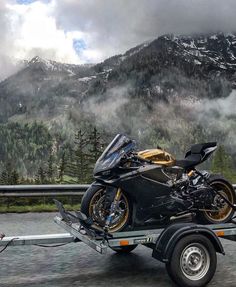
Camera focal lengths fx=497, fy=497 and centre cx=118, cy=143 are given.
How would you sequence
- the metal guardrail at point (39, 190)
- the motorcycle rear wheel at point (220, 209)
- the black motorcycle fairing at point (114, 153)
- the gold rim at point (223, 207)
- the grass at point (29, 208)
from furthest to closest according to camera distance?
the metal guardrail at point (39, 190) → the grass at point (29, 208) → the gold rim at point (223, 207) → the motorcycle rear wheel at point (220, 209) → the black motorcycle fairing at point (114, 153)

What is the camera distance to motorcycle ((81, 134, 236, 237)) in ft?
20.4

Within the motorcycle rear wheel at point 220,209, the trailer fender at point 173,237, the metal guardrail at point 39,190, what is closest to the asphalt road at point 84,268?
the trailer fender at point 173,237

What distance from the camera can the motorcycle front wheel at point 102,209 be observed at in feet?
20.6

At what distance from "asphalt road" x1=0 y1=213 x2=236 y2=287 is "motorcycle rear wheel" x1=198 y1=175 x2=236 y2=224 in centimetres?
64

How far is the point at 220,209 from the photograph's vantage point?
23.1 feet

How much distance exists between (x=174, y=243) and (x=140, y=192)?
0.84 metres

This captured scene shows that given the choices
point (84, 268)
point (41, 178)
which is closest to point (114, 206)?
point (84, 268)

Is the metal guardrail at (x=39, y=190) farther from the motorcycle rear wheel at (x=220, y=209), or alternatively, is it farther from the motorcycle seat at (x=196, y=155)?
the motorcycle seat at (x=196, y=155)

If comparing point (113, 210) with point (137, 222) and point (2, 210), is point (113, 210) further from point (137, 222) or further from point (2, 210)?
point (2, 210)

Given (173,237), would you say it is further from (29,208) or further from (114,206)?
(29,208)

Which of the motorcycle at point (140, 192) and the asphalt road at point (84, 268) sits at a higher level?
the motorcycle at point (140, 192)

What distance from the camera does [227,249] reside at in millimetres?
7988

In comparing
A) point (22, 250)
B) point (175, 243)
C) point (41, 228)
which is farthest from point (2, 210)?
point (175, 243)

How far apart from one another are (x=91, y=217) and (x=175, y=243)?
1.15m
